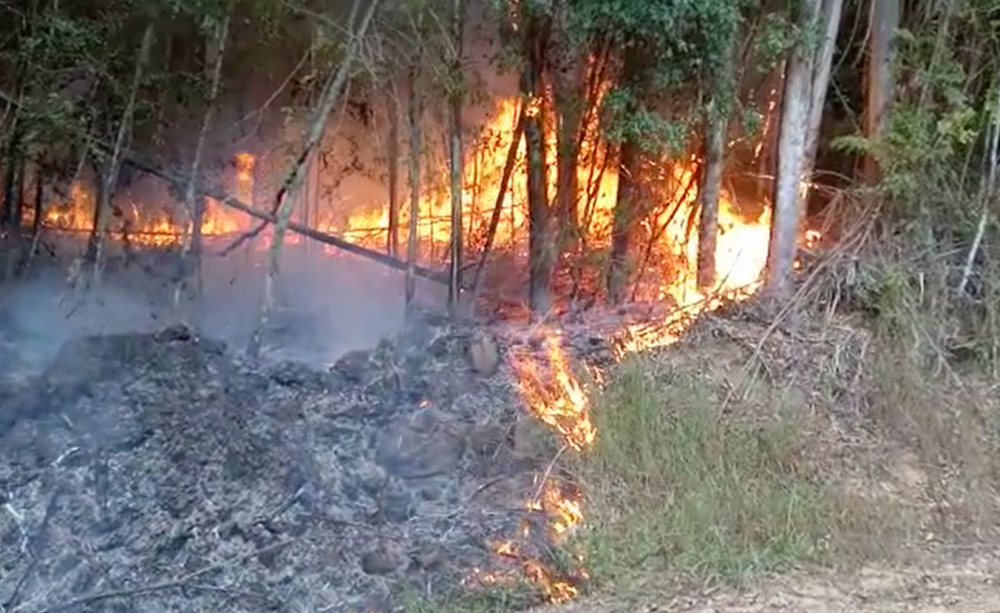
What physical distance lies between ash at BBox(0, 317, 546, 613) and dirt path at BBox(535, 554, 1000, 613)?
0.73 m

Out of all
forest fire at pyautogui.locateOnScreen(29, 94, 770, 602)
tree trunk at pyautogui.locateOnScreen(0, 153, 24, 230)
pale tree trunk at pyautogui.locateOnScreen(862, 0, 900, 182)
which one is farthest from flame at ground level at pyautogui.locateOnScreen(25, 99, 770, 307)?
pale tree trunk at pyautogui.locateOnScreen(862, 0, 900, 182)

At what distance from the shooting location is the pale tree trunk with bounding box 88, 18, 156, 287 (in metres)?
7.91

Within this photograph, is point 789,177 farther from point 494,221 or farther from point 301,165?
point 301,165

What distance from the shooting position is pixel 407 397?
7.38 metres

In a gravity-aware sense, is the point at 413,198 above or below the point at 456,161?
below

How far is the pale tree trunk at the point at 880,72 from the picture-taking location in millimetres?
8070

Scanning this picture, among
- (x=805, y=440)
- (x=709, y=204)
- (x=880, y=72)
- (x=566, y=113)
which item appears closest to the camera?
(x=805, y=440)

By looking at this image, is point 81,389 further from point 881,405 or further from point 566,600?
point 881,405

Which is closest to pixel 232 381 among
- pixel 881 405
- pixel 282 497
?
pixel 282 497

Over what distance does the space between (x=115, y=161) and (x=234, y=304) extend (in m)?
Result: 1.26

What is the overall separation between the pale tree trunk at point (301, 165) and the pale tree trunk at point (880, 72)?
337 centimetres

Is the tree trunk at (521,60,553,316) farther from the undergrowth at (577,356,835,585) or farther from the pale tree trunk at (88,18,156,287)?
the pale tree trunk at (88,18,156,287)

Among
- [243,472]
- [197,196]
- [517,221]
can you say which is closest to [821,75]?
[517,221]

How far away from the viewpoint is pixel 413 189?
8.52 m
